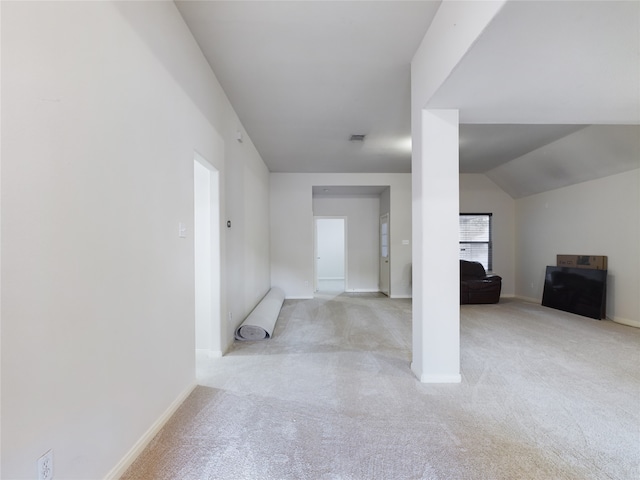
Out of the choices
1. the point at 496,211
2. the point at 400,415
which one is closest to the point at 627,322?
the point at 496,211

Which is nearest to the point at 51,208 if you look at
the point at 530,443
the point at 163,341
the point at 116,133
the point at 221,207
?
the point at 116,133

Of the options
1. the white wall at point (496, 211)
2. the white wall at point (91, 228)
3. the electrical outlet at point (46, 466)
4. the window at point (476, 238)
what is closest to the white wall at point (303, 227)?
the window at point (476, 238)

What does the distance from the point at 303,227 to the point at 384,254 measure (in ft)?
6.54

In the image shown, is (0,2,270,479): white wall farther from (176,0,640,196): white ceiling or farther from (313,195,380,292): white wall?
(313,195,380,292): white wall

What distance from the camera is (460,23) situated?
70.1 inches

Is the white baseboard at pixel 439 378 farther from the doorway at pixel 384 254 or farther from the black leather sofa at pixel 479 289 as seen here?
the doorway at pixel 384 254

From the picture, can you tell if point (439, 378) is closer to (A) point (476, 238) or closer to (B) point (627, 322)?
(B) point (627, 322)

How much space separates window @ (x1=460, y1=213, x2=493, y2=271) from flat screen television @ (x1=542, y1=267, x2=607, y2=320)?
1.26 m

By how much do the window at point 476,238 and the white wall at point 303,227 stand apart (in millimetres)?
1315

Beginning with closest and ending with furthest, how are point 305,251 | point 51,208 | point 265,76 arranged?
point 51,208
point 265,76
point 305,251

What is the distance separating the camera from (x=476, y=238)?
22.3 feet

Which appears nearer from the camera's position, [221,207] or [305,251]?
[221,207]

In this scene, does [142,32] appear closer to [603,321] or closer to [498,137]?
[498,137]

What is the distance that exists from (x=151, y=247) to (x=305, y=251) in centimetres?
483
